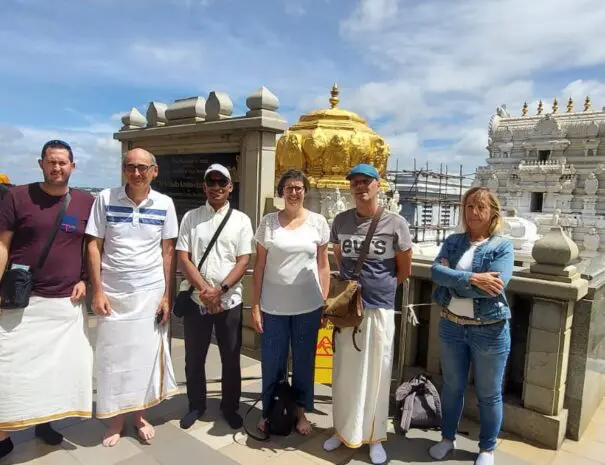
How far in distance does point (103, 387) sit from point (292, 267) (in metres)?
1.51

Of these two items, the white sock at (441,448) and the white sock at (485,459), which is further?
the white sock at (441,448)

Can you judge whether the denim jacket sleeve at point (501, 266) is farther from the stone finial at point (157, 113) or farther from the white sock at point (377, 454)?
the stone finial at point (157, 113)

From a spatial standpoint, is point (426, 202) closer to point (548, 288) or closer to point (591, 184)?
point (591, 184)

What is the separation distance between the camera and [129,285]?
2.83 meters

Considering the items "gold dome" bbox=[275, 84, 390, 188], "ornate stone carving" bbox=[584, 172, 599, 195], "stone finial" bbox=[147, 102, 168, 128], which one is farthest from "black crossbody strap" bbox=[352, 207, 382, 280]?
"ornate stone carving" bbox=[584, 172, 599, 195]

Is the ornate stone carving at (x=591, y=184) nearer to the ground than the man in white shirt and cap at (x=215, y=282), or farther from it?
farther from it

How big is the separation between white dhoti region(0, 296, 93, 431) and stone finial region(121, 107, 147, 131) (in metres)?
4.36

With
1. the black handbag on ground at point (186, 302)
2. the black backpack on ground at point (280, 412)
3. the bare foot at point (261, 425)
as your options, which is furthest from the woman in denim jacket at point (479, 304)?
the black handbag on ground at point (186, 302)

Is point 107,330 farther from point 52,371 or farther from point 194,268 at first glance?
point 194,268

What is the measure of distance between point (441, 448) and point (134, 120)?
5.88 meters

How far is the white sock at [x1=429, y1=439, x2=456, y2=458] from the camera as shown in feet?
9.34

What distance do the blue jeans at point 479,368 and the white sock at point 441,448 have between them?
0.03 meters

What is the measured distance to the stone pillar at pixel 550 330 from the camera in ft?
9.84

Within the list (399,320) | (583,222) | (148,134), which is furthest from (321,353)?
(583,222)
